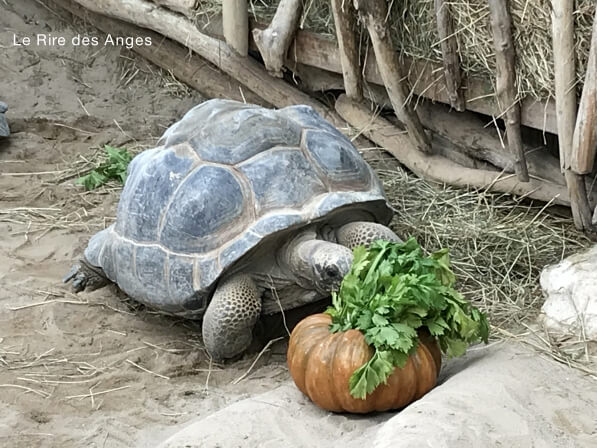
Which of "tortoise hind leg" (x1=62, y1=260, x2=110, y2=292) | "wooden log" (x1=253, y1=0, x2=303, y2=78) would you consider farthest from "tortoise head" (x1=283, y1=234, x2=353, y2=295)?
"wooden log" (x1=253, y1=0, x2=303, y2=78)

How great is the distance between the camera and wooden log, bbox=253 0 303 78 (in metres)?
6.24

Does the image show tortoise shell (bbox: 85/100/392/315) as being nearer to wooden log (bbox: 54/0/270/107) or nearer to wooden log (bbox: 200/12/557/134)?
wooden log (bbox: 200/12/557/134)

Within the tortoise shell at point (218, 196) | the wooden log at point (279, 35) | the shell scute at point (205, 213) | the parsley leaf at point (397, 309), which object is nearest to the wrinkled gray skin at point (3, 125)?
the wooden log at point (279, 35)

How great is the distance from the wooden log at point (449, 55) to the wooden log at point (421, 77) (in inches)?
2.8

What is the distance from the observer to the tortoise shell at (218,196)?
182 inches

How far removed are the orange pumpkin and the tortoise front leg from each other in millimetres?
938

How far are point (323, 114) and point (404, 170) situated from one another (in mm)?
872

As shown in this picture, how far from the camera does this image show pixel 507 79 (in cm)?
507

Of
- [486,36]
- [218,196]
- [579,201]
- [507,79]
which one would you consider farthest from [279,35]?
[579,201]

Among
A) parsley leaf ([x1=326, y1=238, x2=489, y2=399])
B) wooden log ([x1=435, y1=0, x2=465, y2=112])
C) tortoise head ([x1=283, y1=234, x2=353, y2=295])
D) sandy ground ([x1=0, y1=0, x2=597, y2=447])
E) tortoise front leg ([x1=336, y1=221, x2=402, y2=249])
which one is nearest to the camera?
parsley leaf ([x1=326, y1=238, x2=489, y2=399])

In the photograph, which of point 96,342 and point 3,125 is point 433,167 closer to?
point 96,342

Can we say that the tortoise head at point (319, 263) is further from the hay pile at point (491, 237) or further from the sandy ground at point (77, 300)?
the hay pile at point (491, 237)

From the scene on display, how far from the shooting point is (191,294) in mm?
4648

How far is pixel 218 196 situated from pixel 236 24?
245 centimetres
